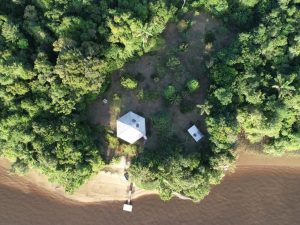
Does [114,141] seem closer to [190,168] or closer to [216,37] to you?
[190,168]

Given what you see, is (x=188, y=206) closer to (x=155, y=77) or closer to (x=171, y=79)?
(x=171, y=79)

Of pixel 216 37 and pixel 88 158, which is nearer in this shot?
pixel 88 158

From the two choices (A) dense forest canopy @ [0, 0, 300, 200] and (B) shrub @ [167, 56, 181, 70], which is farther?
(B) shrub @ [167, 56, 181, 70]

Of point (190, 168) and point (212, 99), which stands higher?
point (212, 99)

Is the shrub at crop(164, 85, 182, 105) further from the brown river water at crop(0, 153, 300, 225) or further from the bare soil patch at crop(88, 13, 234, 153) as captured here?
the brown river water at crop(0, 153, 300, 225)

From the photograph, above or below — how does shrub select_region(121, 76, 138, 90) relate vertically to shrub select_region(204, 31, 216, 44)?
below

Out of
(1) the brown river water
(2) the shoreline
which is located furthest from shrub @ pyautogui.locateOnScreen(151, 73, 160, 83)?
(1) the brown river water

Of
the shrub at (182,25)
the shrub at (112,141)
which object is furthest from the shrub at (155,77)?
the shrub at (112,141)

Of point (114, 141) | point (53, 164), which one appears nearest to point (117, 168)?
point (114, 141)
